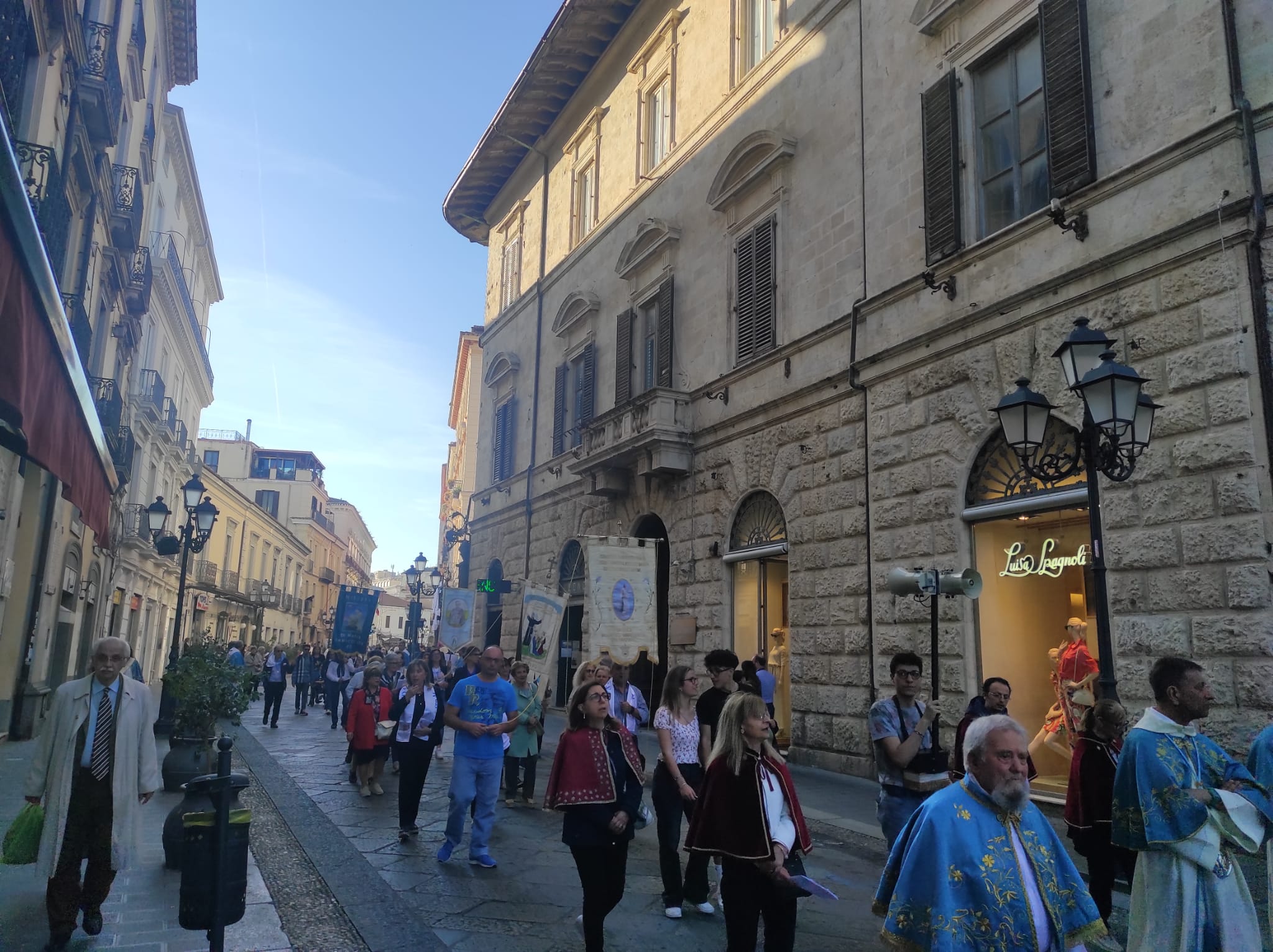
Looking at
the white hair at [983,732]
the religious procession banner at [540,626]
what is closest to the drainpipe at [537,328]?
the religious procession banner at [540,626]

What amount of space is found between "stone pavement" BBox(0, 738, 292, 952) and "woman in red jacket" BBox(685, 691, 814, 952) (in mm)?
2517

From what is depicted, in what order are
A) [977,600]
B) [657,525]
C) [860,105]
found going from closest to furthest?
[977,600] → [860,105] → [657,525]

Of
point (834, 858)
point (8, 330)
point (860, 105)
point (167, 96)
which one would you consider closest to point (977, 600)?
point (834, 858)

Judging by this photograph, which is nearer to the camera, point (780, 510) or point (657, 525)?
point (780, 510)

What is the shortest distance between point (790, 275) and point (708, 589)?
514cm

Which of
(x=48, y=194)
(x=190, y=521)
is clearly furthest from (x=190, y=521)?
(x=48, y=194)

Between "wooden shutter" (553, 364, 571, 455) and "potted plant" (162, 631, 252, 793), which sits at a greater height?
"wooden shutter" (553, 364, 571, 455)

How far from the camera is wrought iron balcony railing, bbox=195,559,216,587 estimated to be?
41.5 m

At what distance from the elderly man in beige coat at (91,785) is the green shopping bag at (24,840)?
0.06m

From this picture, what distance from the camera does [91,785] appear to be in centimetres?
533

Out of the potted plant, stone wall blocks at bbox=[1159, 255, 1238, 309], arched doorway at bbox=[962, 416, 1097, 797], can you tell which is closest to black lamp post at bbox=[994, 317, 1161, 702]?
stone wall blocks at bbox=[1159, 255, 1238, 309]

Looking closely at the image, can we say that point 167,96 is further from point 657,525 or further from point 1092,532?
point 1092,532

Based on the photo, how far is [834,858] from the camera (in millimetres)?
7852

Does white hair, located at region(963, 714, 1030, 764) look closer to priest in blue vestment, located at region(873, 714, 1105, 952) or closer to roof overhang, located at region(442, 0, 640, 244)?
priest in blue vestment, located at region(873, 714, 1105, 952)
